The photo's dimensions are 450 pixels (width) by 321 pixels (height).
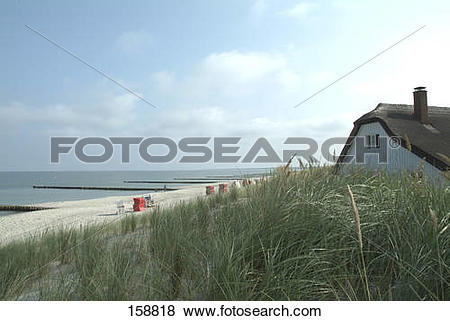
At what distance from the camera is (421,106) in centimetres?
1527

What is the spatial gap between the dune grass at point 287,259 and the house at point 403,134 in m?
10.1

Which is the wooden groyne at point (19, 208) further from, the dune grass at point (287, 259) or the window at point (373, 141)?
the window at point (373, 141)

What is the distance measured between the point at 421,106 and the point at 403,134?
4.12 metres

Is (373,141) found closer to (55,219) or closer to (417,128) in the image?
(417,128)

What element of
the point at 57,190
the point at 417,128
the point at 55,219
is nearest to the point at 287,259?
the point at 417,128

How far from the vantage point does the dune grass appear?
1.78m

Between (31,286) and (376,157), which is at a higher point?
(376,157)

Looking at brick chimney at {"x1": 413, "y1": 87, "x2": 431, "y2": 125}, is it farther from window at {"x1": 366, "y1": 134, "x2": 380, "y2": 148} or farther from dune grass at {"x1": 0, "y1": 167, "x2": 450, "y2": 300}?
dune grass at {"x1": 0, "y1": 167, "x2": 450, "y2": 300}

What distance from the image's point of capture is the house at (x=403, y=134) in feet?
40.0

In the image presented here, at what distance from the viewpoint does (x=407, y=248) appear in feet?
6.38

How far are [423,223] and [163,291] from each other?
2090 mm

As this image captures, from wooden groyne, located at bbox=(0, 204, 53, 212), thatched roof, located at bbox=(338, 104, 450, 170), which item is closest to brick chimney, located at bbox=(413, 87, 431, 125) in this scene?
thatched roof, located at bbox=(338, 104, 450, 170)
